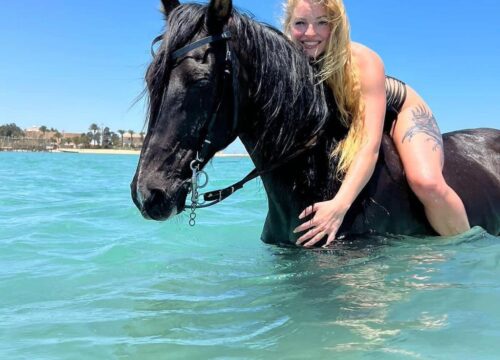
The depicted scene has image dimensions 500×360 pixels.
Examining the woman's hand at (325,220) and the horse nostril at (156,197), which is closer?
the horse nostril at (156,197)

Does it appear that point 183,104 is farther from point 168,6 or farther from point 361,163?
point 361,163

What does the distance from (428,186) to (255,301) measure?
126 cm

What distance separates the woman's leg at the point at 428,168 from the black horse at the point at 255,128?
10 centimetres

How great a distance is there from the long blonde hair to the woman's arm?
0.05 metres

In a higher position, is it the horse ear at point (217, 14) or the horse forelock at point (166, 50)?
the horse ear at point (217, 14)

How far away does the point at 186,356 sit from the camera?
1.94 m

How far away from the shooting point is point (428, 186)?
306cm

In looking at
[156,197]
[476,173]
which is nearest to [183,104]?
[156,197]

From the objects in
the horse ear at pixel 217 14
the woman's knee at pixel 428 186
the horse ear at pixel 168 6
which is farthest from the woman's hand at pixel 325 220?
the horse ear at pixel 168 6

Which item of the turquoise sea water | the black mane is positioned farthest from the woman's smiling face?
the turquoise sea water

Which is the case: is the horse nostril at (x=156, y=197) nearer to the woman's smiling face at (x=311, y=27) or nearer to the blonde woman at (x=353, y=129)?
the blonde woman at (x=353, y=129)

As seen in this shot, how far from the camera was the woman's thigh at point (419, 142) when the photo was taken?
3133mm

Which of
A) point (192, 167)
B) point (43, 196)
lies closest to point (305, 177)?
point (192, 167)

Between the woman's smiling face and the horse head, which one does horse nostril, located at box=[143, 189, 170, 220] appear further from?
the woman's smiling face
